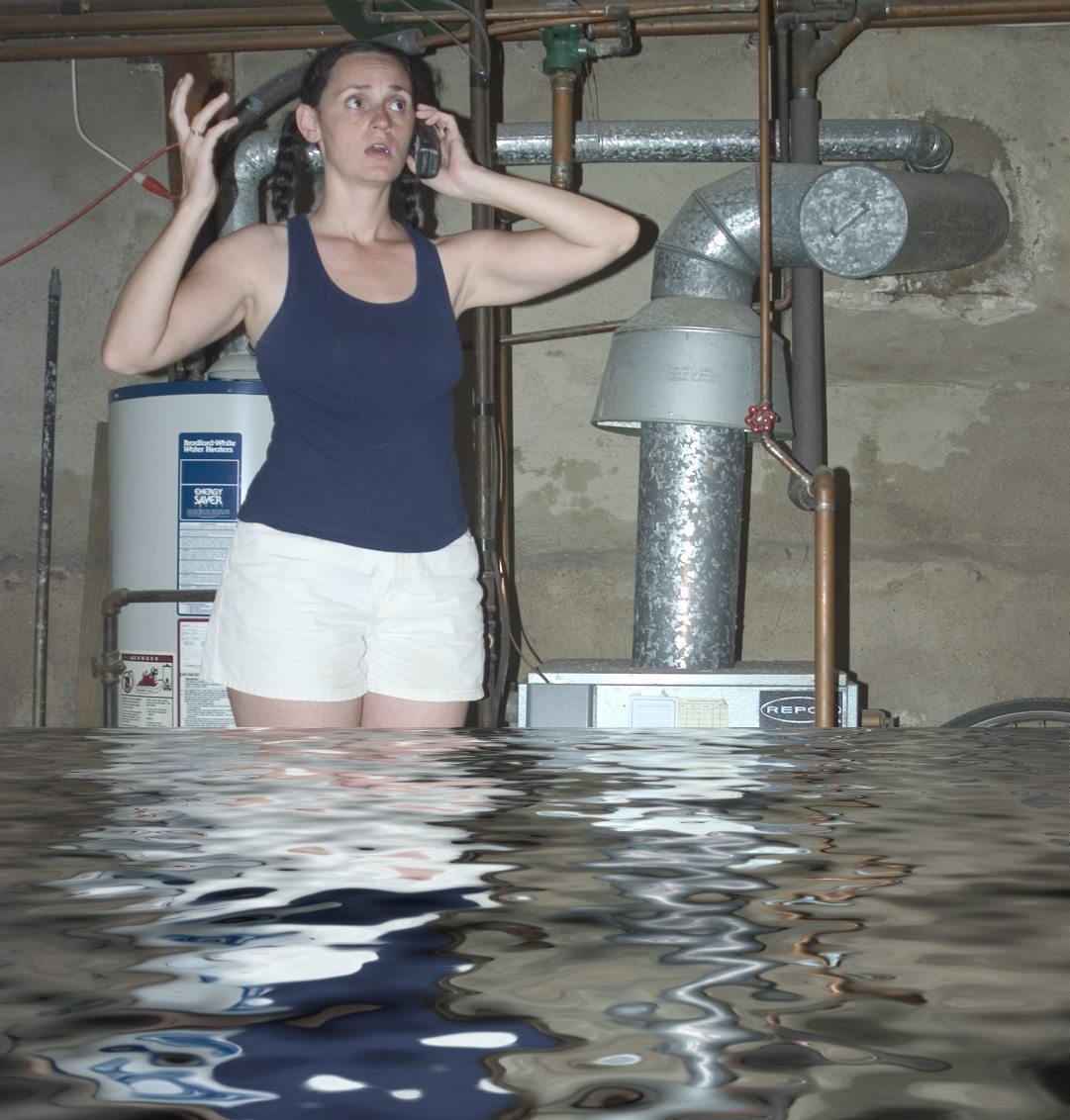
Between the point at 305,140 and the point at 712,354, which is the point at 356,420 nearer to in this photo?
the point at 305,140

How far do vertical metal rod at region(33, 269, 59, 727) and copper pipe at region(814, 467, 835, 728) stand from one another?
84.0 inches

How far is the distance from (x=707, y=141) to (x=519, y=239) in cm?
155

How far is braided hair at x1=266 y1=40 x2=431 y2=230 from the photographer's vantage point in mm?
2006

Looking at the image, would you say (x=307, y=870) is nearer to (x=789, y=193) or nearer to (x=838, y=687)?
(x=838, y=687)

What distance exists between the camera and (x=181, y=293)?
179 cm

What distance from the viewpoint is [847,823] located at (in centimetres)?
21

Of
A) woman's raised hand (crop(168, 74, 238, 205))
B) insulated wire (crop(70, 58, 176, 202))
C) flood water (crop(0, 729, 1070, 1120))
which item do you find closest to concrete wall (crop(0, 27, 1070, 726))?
insulated wire (crop(70, 58, 176, 202))

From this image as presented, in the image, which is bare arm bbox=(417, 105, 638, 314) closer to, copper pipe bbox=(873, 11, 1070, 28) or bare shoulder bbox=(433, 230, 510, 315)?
bare shoulder bbox=(433, 230, 510, 315)

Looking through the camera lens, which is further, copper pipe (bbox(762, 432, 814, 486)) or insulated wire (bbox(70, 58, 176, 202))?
insulated wire (bbox(70, 58, 176, 202))

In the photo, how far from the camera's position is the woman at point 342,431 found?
1.60 meters

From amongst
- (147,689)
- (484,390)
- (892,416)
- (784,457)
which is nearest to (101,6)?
(484,390)

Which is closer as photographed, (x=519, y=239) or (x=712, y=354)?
(x=519, y=239)

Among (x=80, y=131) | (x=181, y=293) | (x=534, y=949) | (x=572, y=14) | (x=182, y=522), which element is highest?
(x=572, y=14)

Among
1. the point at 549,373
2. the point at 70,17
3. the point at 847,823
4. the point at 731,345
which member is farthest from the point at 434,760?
the point at 70,17
